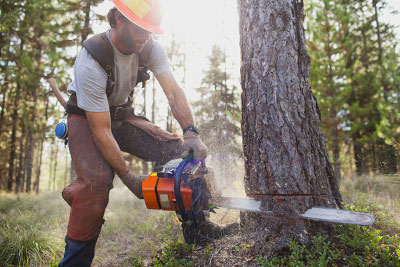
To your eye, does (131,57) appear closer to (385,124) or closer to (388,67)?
(385,124)

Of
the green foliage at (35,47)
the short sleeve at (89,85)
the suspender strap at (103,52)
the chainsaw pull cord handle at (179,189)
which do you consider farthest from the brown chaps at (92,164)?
the green foliage at (35,47)

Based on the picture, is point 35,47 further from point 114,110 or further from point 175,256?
point 175,256

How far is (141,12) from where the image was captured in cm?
238

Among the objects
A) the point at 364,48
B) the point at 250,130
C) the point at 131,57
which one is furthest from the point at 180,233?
the point at 364,48

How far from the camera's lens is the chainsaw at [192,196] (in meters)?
2.03

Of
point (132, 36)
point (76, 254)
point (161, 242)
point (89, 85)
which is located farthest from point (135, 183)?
point (132, 36)

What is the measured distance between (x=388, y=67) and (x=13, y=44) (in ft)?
57.0

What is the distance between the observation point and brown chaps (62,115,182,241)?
2305mm

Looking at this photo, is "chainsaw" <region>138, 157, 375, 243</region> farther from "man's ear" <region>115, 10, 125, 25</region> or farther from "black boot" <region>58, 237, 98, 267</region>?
"man's ear" <region>115, 10, 125, 25</region>

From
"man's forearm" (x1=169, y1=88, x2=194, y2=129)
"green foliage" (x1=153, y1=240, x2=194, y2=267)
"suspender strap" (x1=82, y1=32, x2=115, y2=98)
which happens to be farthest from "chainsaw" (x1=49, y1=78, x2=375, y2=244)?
"suspender strap" (x1=82, y1=32, x2=115, y2=98)

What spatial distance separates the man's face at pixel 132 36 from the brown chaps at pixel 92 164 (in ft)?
2.92

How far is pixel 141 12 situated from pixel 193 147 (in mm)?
1369

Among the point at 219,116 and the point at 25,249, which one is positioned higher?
the point at 219,116

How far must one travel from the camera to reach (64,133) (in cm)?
276
